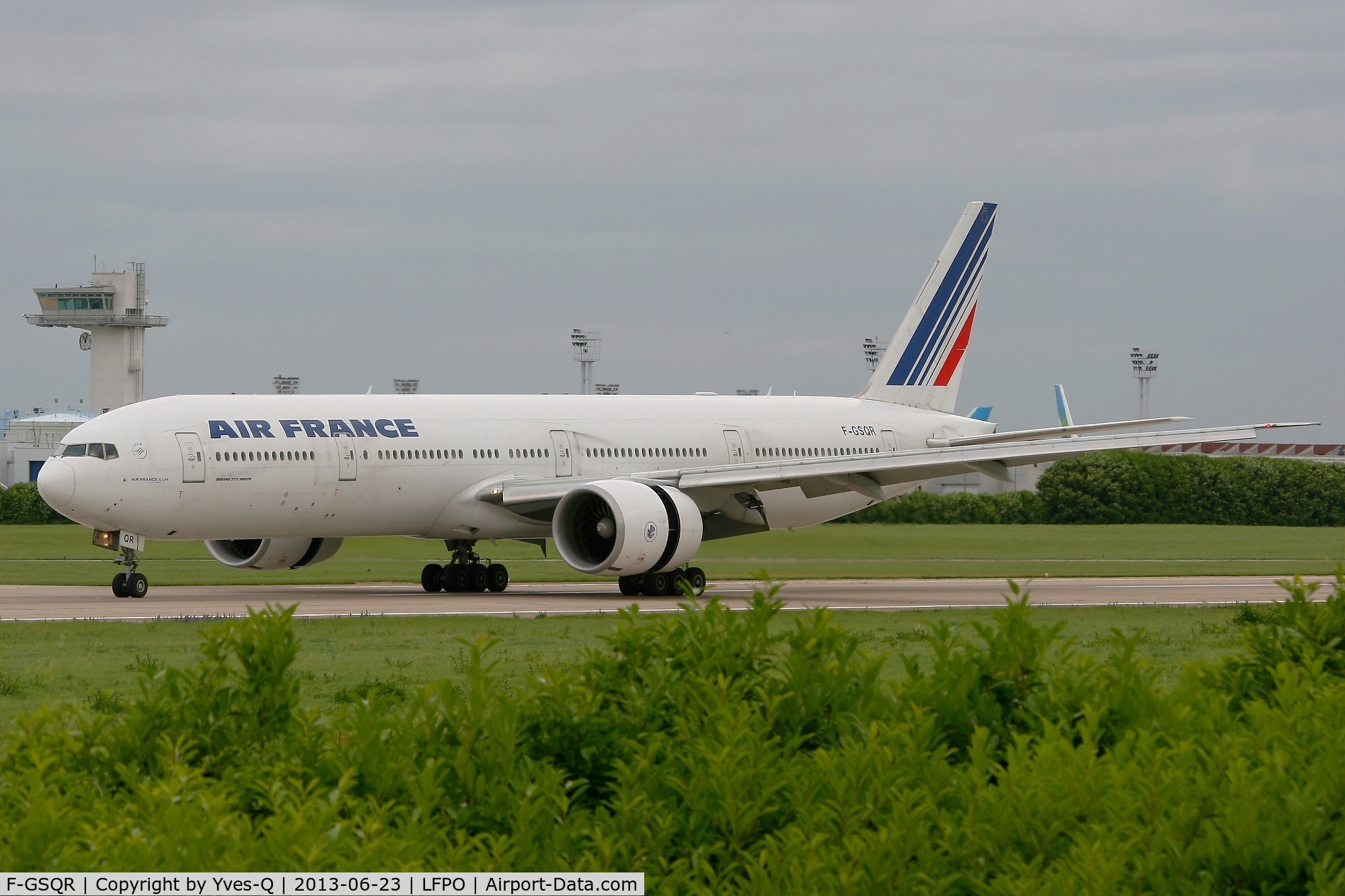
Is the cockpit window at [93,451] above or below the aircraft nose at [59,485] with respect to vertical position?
above

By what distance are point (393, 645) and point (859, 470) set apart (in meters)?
13.6

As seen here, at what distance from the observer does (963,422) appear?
39.0 m

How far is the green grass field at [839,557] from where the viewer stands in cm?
3778

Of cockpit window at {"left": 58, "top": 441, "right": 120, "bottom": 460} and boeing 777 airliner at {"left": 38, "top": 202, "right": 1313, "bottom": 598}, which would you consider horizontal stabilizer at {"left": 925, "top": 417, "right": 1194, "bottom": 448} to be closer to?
boeing 777 airliner at {"left": 38, "top": 202, "right": 1313, "bottom": 598}

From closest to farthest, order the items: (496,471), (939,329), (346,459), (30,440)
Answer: (346,459) → (496,471) → (939,329) → (30,440)

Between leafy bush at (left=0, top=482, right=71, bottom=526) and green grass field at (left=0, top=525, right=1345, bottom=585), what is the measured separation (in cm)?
357

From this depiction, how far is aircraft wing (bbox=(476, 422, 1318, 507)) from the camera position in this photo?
30.5 metres

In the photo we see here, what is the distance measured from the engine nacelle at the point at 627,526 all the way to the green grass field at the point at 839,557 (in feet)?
23.8

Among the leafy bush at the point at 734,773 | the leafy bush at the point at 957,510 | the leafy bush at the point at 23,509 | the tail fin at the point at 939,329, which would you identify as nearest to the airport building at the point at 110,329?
the leafy bush at the point at 23,509

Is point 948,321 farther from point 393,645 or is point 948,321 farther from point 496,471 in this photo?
point 393,645

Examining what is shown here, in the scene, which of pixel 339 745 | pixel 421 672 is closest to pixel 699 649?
pixel 339 745

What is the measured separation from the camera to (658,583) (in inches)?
1200
